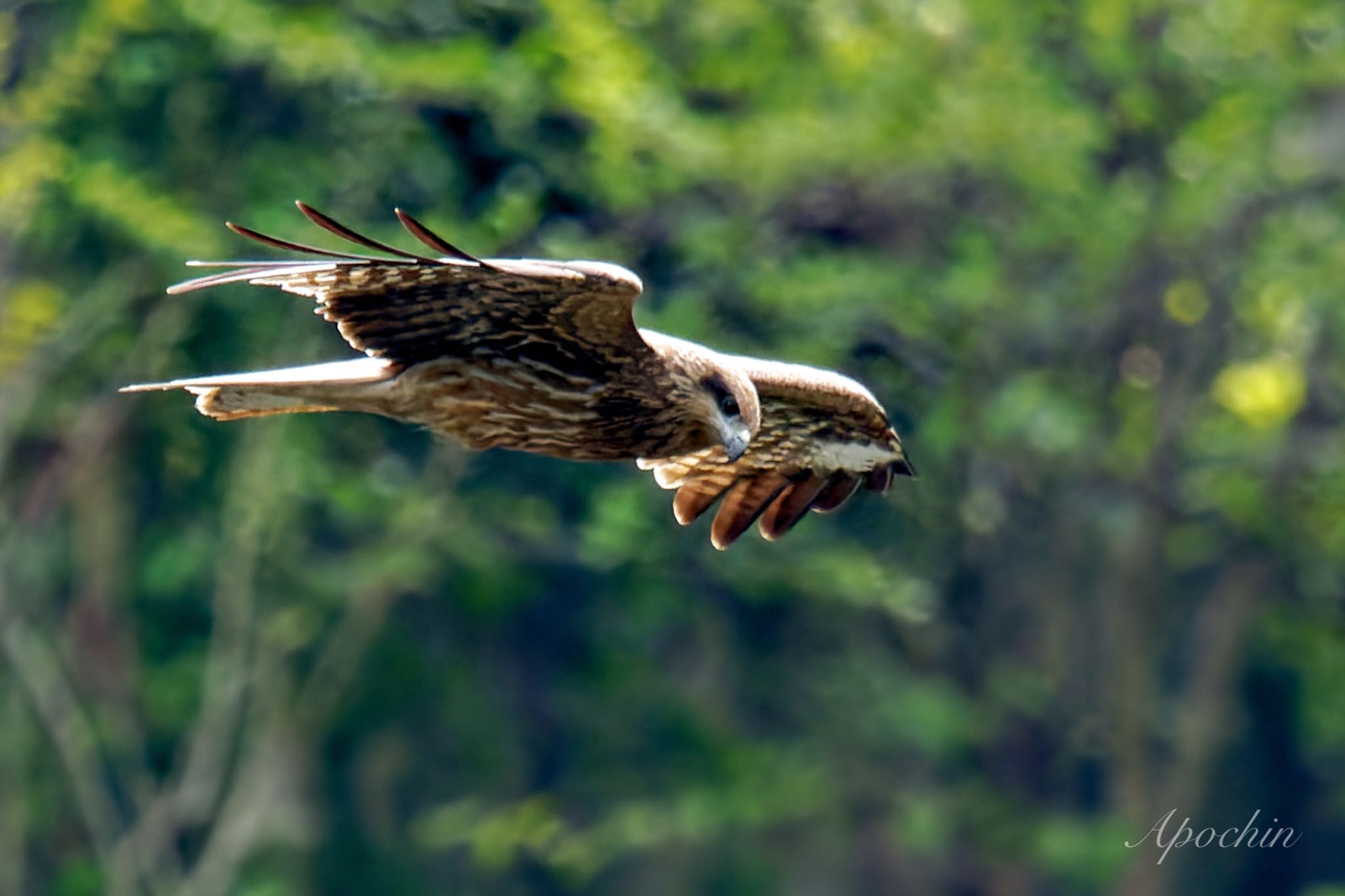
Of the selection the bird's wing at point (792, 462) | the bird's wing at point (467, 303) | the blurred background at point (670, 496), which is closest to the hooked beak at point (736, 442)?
the bird's wing at point (467, 303)

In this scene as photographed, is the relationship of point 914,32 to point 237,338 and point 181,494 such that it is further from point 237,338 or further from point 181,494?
point 181,494

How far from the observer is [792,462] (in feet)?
17.1

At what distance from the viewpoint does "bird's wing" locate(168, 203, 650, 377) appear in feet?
12.3

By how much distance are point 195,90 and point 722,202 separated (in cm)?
282

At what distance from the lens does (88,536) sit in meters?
11.9

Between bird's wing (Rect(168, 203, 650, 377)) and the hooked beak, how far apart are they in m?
0.34

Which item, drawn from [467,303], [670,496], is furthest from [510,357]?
[670,496]

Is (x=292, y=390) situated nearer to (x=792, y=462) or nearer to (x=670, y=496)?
(x=792, y=462)

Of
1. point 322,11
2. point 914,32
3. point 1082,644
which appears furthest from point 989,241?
point 322,11
